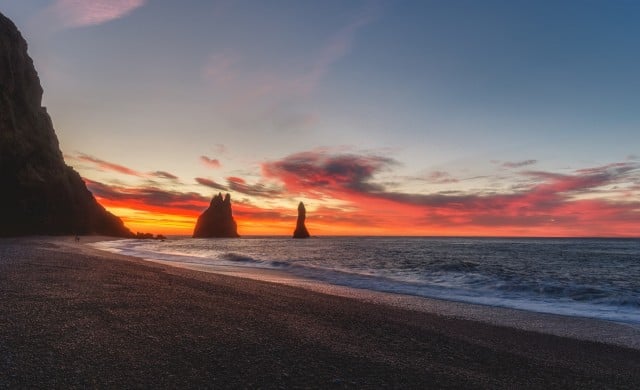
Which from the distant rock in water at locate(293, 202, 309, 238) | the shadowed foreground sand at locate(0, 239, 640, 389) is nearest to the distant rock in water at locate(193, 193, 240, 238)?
the distant rock in water at locate(293, 202, 309, 238)

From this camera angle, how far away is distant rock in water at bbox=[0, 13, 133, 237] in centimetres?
4634

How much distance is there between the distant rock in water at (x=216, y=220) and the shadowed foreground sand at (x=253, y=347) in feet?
526

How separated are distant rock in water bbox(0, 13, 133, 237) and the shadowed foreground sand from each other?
5125 cm

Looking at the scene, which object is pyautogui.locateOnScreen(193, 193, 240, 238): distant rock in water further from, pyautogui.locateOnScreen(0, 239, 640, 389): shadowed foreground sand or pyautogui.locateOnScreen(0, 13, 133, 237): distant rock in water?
pyautogui.locateOnScreen(0, 239, 640, 389): shadowed foreground sand

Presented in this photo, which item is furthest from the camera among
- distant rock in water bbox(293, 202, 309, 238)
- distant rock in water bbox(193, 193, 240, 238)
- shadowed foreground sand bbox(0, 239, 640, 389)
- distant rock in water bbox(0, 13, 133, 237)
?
distant rock in water bbox(193, 193, 240, 238)

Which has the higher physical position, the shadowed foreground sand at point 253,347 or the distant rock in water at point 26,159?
the distant rock in water at point 26,159

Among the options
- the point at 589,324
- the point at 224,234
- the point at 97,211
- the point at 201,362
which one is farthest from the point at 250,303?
the point at 224,234

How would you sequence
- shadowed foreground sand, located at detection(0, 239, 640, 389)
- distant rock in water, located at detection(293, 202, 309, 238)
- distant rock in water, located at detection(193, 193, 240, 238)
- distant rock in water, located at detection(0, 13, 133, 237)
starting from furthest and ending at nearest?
distant rock in water, located at detection(193, 193, 240, 238) < distant rock in water, located at detection(293, 202, 309, 238) < distant rock in water, located at detection(0, 13, 133, 237) < shadowed foreground sand, located at detection(0, 239, 640, 389)

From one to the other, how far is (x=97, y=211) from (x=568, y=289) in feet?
292

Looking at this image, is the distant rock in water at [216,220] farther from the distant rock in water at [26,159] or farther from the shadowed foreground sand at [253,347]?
the shadowed foreground sand at [253,347]

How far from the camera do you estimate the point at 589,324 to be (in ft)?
31.4

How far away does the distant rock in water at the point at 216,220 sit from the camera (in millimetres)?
162750

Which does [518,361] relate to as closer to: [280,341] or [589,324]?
[280,341]

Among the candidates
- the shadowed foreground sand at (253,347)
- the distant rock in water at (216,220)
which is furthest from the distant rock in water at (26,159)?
the distant rock in water at (216,220)
